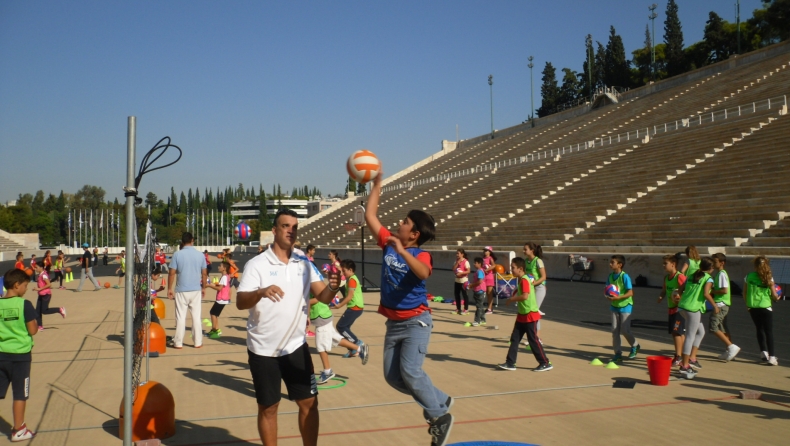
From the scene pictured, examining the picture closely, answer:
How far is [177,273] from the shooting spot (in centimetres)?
1105

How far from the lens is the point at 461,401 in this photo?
7.21 m

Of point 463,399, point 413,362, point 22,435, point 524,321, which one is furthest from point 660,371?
point 22,435

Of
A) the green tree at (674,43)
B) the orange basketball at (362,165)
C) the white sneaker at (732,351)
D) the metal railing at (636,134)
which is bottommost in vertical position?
the white sneaker at (732,351)

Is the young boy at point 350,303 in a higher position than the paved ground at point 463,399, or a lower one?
higher

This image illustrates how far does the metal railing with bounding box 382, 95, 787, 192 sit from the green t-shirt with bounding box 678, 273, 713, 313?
1154 inches

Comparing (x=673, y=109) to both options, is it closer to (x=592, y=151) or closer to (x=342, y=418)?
(x=592, y=151)

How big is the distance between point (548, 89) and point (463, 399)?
3668 inches

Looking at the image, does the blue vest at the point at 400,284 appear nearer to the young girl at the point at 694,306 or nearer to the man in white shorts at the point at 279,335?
the man in white shorts at the point at 279,335

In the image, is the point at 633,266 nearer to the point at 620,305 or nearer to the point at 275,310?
the point at 620,305

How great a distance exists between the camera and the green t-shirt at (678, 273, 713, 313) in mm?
8648

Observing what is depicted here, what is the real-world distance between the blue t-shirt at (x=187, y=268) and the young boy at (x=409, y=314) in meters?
6.79

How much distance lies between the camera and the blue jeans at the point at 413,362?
477 cm

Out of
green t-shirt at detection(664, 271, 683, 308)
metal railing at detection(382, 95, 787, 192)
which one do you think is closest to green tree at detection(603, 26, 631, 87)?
metal railing at detection(382, 95, 787, 192)

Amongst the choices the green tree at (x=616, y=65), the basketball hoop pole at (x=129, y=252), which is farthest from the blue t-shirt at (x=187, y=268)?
the green tree at (x=616, y=65)
